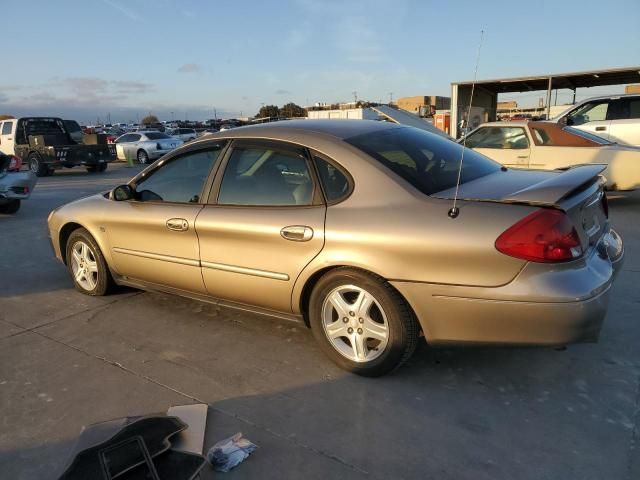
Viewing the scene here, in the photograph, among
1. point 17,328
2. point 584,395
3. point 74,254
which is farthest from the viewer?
point 74,254

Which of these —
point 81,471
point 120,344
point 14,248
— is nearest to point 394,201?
point 81,471

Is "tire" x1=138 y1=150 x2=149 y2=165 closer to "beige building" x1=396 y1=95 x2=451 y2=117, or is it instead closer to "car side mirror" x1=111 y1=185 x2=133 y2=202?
"car side mirror" x1=111 y1=185 x2=133 y2=202

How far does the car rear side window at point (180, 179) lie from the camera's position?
384 centimetres

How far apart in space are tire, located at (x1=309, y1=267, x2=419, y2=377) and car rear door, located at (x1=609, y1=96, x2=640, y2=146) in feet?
29.9

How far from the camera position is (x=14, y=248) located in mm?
6762

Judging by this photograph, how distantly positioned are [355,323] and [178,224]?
1.58m

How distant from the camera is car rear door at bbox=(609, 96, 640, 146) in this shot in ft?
32.7

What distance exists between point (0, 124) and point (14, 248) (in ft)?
47.5

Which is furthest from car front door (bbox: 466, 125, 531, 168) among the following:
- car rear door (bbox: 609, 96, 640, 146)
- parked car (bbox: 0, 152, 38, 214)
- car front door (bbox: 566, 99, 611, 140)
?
parked car (bbox: 0, 152, 38, 214)

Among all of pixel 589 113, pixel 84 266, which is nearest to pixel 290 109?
pixel 589 113

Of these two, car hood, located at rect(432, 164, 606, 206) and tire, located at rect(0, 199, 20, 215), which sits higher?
car hood, located at rect(432, 164, 606, 206)

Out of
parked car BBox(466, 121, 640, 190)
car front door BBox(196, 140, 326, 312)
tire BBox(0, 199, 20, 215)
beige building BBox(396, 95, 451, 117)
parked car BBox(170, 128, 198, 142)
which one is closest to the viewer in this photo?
car front door BBox(196, 140, 326, 312)

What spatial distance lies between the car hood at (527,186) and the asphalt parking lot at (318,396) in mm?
1104

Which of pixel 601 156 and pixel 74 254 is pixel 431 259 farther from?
pixel 601 156
